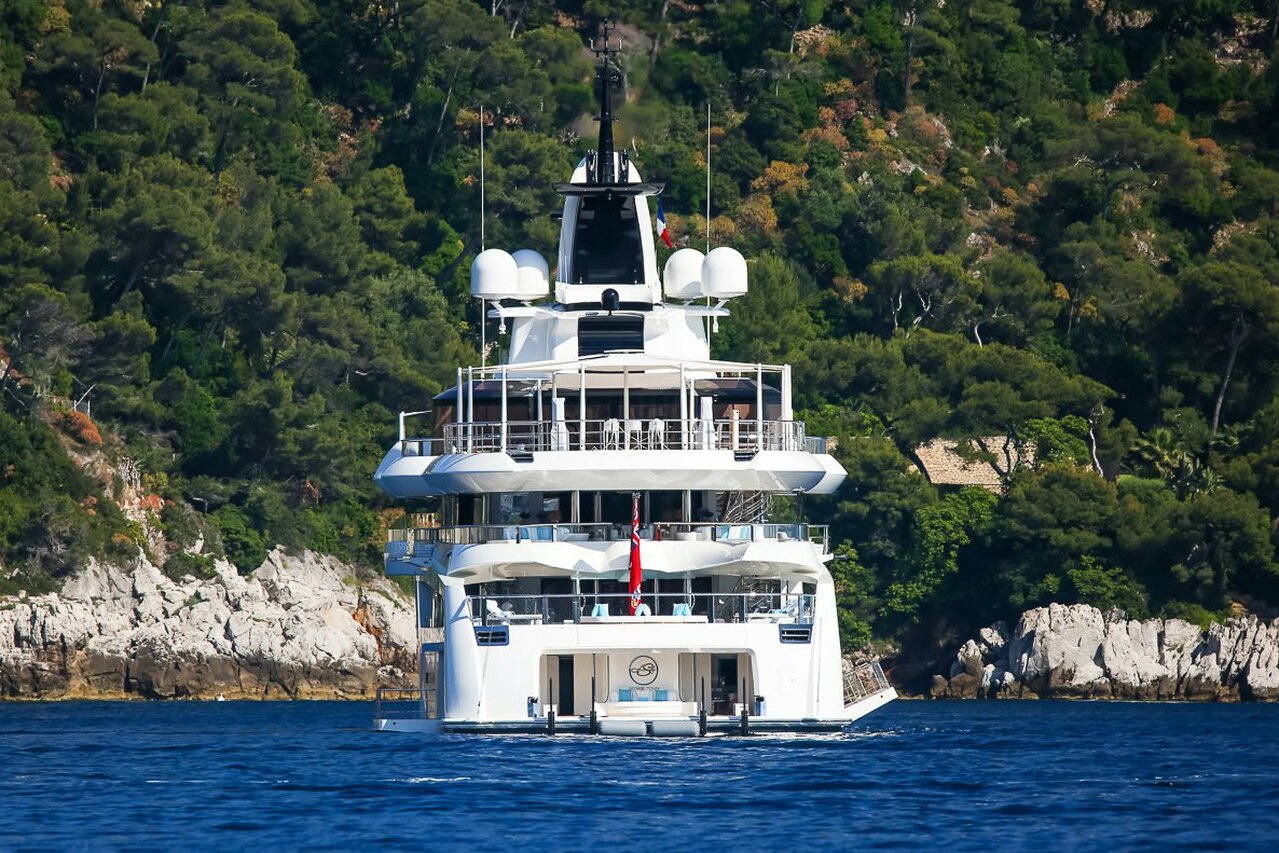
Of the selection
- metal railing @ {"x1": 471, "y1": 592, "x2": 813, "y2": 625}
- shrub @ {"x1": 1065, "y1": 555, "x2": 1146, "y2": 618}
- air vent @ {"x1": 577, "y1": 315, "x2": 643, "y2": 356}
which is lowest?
metal railing @ {"x1": 471, "y1": 592, "x2": 813, "y2": 625}

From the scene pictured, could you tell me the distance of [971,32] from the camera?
450 feet

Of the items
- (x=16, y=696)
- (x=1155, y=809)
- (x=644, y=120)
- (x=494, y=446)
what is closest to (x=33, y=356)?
(x=16, y=696)

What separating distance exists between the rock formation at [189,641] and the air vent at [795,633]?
1627 inches

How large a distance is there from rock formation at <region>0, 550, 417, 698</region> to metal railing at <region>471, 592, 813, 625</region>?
36833 millimetres

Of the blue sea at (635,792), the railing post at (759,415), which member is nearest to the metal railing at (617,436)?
the railing post at (759,415)

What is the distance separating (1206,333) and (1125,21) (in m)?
38.7

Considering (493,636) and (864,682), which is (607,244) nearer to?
(864,682)

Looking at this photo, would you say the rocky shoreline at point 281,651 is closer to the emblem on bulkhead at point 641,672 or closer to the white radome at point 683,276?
the white radome at point 683,276

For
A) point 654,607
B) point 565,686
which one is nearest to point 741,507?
point 654,607

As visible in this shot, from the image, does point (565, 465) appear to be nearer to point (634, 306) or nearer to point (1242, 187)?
point (634, 306)

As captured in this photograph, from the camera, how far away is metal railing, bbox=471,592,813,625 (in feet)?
178

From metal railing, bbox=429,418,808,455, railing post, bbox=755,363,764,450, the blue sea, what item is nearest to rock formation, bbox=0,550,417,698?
the blue sea

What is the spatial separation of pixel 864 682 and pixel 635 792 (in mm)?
12758

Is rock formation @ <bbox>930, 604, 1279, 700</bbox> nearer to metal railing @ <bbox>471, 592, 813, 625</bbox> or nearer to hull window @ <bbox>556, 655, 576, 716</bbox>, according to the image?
metal railing @ <bbox>471, 592, 813, 625</bbox>
